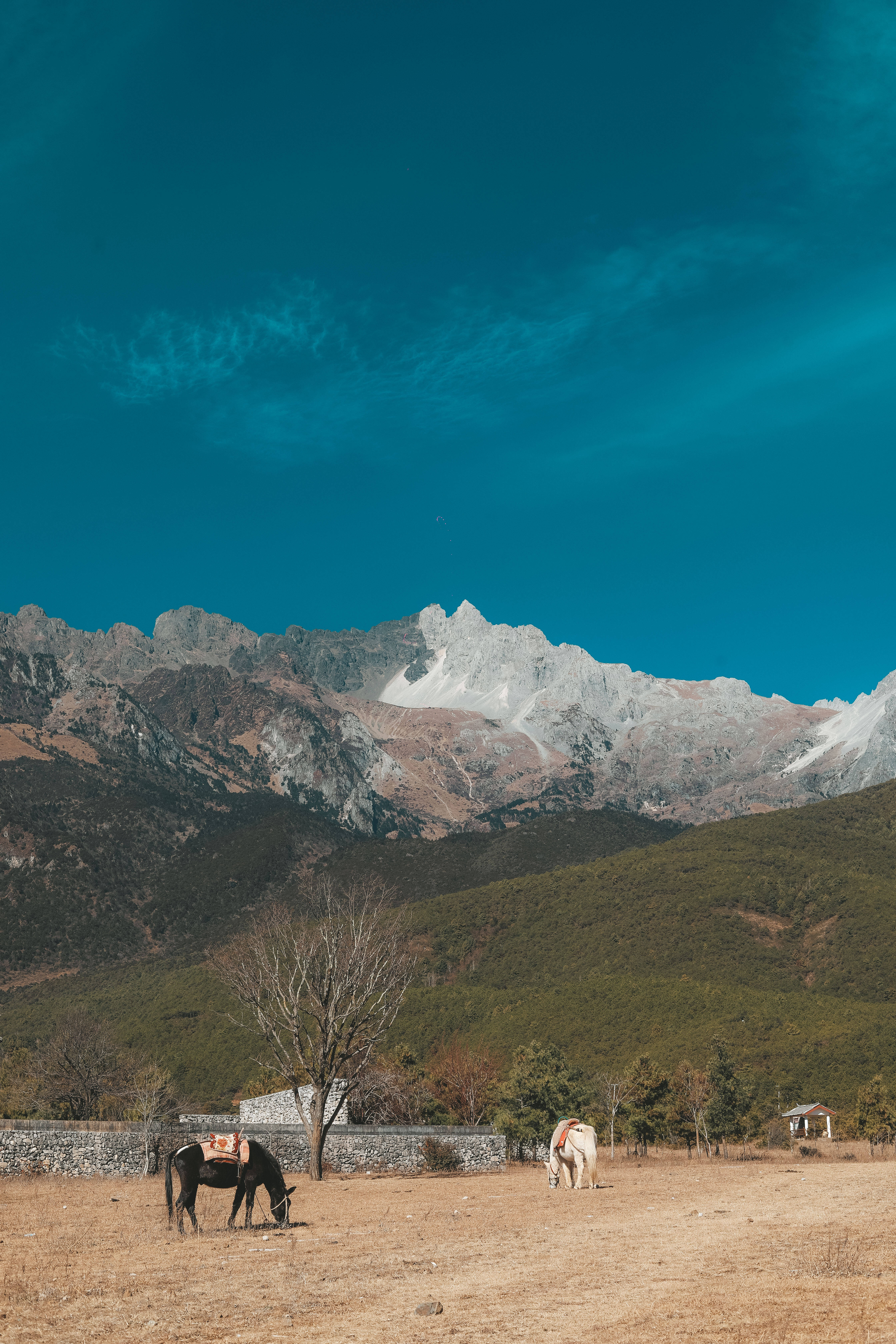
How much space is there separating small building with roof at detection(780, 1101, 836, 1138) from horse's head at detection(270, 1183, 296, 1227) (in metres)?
44.7

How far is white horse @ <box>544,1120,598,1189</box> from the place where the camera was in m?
26.7

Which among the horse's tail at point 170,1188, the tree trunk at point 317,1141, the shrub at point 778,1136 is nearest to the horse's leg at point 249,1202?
the horse's tail at point 170,1188

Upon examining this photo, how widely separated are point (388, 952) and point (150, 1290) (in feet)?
80.9

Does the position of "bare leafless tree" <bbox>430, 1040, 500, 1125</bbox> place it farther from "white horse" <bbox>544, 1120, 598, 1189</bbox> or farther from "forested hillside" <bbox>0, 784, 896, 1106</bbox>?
"white horse" <bbox>544, 1120, 598, 1189</bbox>

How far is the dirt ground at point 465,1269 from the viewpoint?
9891mm

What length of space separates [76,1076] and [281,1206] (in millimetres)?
36066

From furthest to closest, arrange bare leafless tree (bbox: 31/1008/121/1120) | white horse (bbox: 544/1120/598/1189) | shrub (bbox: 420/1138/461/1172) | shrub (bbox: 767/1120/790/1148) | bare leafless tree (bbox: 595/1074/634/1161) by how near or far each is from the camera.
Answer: shrub (bbox: 767/1120/790/1148), bare leafless tree (bbox: 31/1008/121/1120), bare leafless tree (bbox: 595/1074/634/1161), shrub (bbox: 420/1138/461/1172), white horse (bbox: 544/1120/598/1189)

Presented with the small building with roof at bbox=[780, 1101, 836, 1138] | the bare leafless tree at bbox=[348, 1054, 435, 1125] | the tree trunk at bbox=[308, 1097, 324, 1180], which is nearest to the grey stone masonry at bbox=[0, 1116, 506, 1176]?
the tree trunk at bbox=[308, 1097, 324, 1180]

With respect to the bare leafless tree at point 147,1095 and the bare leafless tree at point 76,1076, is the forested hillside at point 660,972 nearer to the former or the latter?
the bare leafless tree at point 147,1095

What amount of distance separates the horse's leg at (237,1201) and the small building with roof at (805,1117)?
150 ft

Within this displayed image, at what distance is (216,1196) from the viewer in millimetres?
24953

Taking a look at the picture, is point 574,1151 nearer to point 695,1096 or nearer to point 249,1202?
point 249,1202

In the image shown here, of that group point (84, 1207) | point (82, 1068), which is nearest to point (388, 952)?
point (84, 1207)

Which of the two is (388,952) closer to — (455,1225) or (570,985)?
(455,1225)
